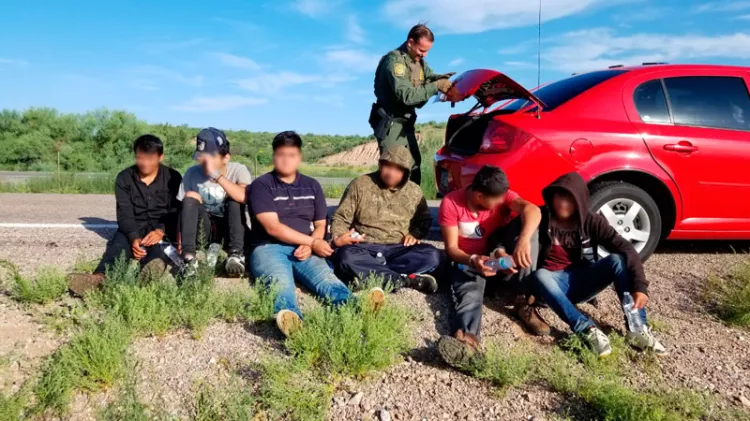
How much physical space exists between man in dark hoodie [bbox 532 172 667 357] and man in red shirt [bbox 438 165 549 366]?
0.16 metres

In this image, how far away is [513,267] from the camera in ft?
12.2

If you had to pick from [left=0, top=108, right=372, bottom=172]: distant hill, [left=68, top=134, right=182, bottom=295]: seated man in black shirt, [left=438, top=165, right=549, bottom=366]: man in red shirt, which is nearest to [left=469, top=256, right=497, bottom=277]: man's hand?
[left=438, top=165, right=549, bottom=366]: man in red shirt

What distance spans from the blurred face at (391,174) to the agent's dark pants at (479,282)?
91cm

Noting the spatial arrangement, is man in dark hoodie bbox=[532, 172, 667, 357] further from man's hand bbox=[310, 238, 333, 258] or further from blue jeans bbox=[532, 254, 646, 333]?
man's hand bbox=[310, 238, 333, 258]

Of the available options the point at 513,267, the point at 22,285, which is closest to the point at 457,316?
the point at 513,267

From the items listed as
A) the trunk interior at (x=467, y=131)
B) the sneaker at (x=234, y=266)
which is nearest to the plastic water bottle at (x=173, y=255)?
the sneaker at (x=234, y=266)

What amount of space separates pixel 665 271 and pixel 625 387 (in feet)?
7.75

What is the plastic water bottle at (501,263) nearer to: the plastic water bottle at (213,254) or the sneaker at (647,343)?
the sneaker at (647,343)

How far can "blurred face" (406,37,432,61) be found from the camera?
5.24 metres

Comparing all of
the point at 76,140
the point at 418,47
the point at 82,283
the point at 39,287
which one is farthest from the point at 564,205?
the point at 76,140

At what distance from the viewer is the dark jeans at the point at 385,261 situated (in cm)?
415

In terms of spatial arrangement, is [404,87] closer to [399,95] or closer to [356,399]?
[399,95]

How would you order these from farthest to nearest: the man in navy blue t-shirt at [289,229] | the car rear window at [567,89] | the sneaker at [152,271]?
the car rear window at [567,89] < the man in navy blue t-shirt at [289,229] < the sneaker at [152,271]

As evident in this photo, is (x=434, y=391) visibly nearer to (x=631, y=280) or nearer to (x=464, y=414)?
(x=464, y=414)
